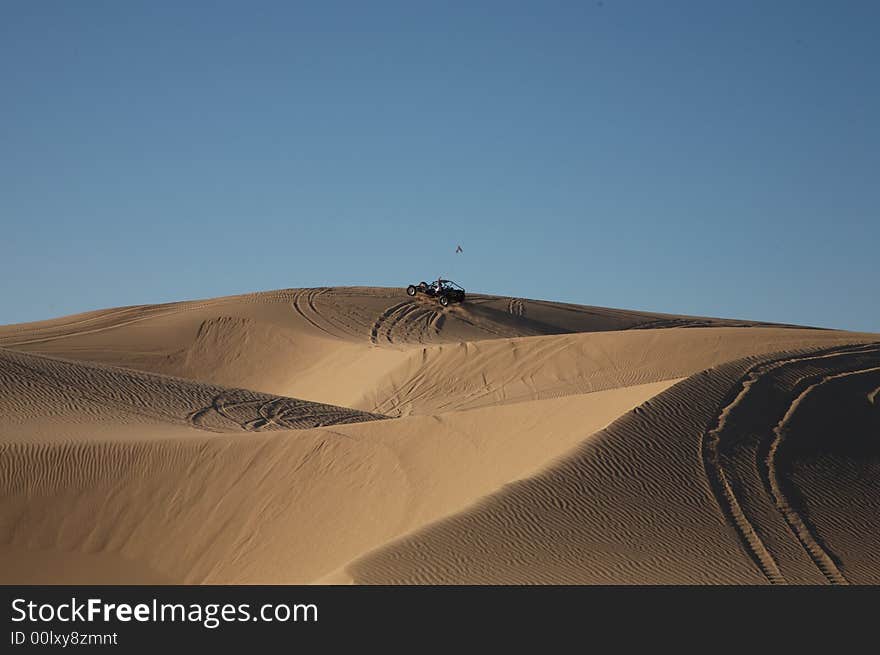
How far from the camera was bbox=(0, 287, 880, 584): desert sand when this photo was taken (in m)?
14.6

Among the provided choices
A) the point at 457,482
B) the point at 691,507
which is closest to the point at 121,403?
the point at 457,482

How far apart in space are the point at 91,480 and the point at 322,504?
4043 mm

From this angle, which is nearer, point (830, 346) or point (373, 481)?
point (373, 481)

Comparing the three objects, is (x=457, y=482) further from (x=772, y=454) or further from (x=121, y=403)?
(x=121, y=403)

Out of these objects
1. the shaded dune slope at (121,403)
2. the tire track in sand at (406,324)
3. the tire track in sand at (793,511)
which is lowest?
the tire track in sand at (793,511)

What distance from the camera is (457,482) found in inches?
744

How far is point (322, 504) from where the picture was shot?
63.6 ft

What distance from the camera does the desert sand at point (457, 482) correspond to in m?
14.6

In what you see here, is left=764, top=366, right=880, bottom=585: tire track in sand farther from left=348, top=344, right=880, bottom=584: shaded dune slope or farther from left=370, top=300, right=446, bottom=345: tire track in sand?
left=370, top=300, right=446, bottom=345: tire track in sand

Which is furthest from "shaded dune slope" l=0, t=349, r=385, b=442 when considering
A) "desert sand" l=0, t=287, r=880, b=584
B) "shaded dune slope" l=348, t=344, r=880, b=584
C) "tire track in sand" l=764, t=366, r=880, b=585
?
"tire track in sand" l=764, t=366, r=880, b=585

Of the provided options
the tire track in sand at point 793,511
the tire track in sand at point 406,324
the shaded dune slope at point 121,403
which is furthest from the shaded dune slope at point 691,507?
the tire track in sand at point 406,324

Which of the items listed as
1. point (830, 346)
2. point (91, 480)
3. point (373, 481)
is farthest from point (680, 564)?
point (830, 346)

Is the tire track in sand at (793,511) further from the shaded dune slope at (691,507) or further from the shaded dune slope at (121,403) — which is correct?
the shaded dune slope at (121,403)
